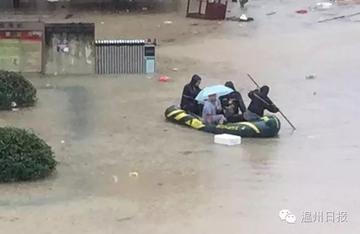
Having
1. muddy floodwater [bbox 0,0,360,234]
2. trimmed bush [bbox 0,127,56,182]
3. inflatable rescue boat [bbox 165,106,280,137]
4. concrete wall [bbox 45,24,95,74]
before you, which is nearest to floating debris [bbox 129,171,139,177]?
muddy floodwater [bbox 0,0,360,234]

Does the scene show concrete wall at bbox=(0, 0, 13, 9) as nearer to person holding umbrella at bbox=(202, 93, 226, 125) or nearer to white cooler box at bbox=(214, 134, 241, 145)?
person holding umbrella at bbox=(202, 93, 226, 125)

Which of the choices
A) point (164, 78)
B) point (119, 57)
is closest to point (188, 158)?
point (164, 78)

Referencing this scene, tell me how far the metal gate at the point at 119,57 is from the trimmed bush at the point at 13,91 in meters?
3.95

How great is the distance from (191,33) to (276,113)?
40.7 feet

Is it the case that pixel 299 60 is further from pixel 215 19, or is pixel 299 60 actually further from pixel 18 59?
pixel 215 19

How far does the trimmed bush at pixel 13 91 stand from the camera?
54.4 ft

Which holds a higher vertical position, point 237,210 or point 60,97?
point 237,210

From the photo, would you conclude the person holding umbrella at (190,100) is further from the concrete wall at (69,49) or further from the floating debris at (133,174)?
the concrete wall at (69,49)

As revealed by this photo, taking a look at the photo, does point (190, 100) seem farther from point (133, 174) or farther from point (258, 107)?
point (133, 174)

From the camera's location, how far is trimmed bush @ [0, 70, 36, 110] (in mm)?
16594

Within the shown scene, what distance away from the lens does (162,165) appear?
42.1ft

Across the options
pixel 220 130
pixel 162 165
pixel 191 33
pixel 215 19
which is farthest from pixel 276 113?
pixel 215 19

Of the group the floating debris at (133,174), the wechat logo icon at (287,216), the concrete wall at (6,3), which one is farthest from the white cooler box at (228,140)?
the concrete wall at (6,3)

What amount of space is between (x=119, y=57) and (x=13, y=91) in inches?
176
